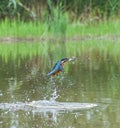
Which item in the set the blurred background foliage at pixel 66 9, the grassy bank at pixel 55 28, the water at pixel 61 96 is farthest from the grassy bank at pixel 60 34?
the water at pixel 61 96

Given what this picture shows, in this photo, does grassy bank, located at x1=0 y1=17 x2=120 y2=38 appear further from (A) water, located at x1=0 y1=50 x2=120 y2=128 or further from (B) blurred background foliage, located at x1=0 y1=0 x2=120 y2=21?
(A) water, located at x1=0 y1=50 x2=120 y2=128

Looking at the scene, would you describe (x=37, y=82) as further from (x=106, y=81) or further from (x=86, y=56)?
(x=86, y=56)

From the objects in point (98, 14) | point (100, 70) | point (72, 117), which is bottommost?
point (72, 117)

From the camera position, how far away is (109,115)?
311 inches

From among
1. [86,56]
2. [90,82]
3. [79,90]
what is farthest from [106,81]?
[86,56]

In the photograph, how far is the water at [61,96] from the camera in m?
7.68

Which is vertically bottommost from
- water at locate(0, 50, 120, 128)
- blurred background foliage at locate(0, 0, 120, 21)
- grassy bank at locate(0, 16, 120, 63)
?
water at locate(0, 50, 120, 128)

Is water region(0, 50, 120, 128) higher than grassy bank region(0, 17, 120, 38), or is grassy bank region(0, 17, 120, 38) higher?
grassy bank region(0, 17, 120, 38)

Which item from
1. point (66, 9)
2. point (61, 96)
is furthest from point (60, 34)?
point (61, 96)

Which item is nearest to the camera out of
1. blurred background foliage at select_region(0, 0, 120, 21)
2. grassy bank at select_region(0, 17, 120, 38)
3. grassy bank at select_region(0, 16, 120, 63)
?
grassy bank at select_region(0, 16, 120, 63)

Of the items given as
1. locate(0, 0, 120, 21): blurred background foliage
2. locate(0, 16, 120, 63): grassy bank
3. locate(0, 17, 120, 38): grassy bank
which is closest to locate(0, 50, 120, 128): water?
locate(0, 16, 120, 63): grassy bank

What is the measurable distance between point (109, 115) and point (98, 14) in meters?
16.9

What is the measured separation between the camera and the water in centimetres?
768

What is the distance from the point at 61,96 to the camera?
979 centimetres
